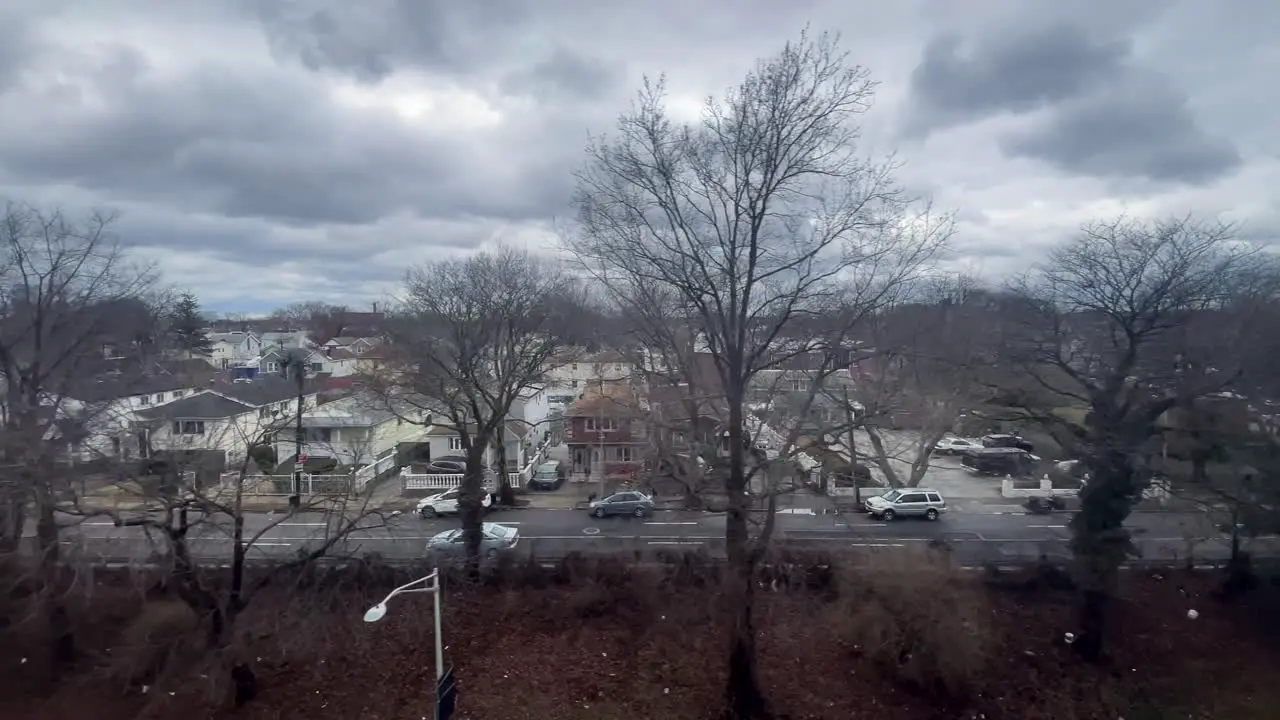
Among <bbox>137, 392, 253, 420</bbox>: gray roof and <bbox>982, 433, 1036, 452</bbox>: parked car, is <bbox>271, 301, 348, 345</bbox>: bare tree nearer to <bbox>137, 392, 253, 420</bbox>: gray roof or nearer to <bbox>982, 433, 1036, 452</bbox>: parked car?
<bbox>137, 392, 253, 420</bbox>: gray roof

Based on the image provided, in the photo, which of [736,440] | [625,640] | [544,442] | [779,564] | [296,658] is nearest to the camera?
[736,440]

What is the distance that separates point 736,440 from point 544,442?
17.8 meters

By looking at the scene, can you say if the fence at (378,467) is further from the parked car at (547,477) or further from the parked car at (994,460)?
the parked car at (994,460)

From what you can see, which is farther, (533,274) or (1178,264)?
(533,274)

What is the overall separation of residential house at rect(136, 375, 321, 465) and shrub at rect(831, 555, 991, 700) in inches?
323

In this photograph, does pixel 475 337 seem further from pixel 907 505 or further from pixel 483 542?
pixel 907 505

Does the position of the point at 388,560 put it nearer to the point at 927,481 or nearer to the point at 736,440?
the point at 736,440

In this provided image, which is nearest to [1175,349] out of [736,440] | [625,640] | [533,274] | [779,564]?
[779,564]

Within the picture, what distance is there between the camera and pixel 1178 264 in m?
9.54

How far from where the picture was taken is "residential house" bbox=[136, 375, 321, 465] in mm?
10102

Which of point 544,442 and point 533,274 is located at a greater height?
point 533,274

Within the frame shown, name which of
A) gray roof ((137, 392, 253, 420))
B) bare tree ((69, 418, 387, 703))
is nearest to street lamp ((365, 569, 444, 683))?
bare tree ((69, 418, 387, 703))

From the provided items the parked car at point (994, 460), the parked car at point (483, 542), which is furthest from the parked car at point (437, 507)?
the parked car at point (994, 460)

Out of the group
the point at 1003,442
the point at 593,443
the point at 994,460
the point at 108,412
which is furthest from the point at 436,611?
the point at 1003,442
